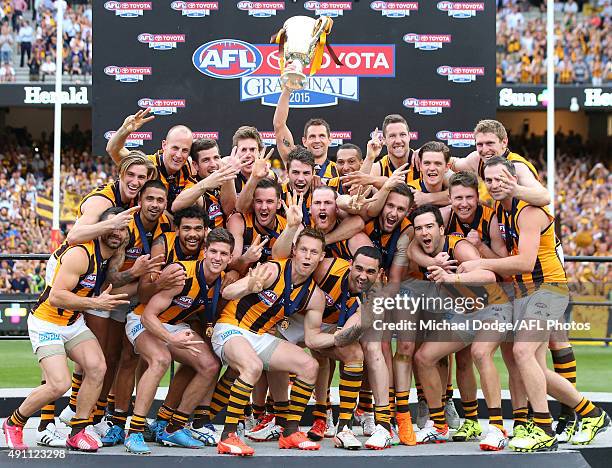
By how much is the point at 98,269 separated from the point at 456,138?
5.09 metres

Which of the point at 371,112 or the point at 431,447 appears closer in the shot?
the point at 431,447

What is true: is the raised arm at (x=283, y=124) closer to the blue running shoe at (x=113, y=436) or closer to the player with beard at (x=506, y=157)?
the player with beard at (x=506, y=157)

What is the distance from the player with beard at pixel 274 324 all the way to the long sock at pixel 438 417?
2.76 ft

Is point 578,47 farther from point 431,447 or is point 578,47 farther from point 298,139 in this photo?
point 431,447

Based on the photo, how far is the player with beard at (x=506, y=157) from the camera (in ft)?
21.0

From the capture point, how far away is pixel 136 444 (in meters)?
6.32

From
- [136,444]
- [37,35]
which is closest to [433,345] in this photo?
[136,444]

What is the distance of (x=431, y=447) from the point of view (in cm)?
655

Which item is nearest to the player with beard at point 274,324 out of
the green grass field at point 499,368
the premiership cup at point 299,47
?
the premiership cup at point 299,47

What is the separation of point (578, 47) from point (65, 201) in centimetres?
998

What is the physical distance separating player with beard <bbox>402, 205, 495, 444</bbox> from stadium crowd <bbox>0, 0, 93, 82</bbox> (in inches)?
521

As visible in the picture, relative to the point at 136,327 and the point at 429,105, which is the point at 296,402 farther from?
the point at 429,105

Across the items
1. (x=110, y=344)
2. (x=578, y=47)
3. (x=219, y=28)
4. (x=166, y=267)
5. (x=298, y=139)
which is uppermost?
(x=578, y=47)

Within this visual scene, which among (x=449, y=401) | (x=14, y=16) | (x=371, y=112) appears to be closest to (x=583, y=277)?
(x=371, y=112)
